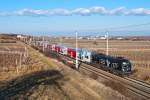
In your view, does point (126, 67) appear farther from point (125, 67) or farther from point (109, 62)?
point (109, 62)

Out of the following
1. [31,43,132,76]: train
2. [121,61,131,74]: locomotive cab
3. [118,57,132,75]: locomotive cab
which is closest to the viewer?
[118,57,132,75]: locomotive cab

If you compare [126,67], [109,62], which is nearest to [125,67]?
[126,67]

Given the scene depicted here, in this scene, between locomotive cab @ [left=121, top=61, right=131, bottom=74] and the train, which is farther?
the train

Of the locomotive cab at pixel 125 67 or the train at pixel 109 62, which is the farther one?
the train at pixel 109 62

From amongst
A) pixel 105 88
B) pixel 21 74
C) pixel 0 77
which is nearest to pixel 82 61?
pixel 21 74

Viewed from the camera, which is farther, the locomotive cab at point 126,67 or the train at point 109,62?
the train at point 109,62

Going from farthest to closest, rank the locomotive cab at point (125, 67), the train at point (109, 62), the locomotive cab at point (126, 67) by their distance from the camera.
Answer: the train at point (109, 62), the locomotive cab at point (126, 67), the locomotive cab at point (125, 67)

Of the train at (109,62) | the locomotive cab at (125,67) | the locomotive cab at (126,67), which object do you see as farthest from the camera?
the train at (109,62)

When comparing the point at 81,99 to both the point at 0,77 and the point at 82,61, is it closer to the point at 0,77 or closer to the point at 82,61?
the point at 0,77

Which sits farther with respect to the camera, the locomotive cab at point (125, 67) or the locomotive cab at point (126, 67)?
the locomotive cab at point (126, 67)

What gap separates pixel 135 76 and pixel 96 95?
726 inches

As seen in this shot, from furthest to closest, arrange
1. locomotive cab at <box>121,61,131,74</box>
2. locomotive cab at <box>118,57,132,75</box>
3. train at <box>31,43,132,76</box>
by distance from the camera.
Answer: train at <box>31,43,132,76</box> < locomotive cab at <box>121,61,131,74</box> < locomotive cab at <box>118,57,132,75</box>

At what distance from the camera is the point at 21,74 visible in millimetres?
50594

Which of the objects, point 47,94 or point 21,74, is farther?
point 21,74
